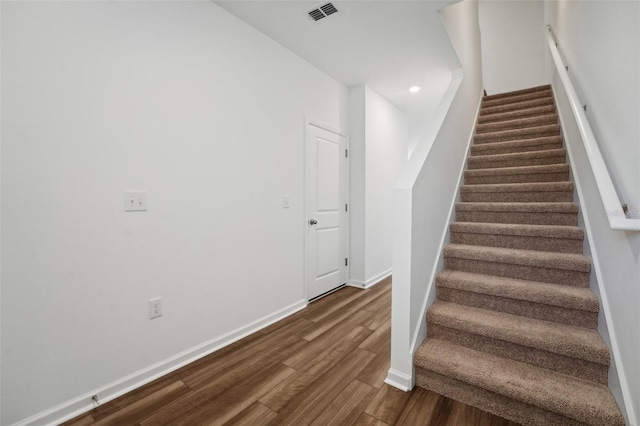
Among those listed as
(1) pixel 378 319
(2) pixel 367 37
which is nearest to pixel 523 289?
(1) pixel 378 319

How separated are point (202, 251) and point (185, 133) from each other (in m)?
0.83

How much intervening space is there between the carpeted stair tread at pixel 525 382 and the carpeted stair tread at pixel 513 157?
2141mm

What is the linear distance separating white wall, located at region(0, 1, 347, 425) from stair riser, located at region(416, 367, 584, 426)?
1.46 metres

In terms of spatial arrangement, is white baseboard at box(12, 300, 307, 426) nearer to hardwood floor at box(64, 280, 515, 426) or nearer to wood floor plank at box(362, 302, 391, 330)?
hardwood floor at box(64, 280, 515, 426)

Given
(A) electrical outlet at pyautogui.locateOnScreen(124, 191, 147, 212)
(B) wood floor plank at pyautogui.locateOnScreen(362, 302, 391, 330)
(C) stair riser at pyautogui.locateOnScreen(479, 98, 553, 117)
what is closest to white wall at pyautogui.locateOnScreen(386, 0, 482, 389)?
(B) wood floor plank at pyautogui.locateOnScreen(362, 302, 391, 330)

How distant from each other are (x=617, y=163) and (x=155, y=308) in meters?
2.76

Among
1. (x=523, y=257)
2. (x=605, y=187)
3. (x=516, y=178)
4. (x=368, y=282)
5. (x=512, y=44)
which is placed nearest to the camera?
(x=605, y=187)

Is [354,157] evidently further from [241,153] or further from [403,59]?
[241,153]

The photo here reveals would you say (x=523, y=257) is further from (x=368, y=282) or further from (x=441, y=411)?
(x=368, y=282)

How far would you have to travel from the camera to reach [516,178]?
2.78 meters

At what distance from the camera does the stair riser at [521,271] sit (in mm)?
1802

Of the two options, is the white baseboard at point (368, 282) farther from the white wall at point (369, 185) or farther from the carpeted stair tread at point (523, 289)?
the carpeted stair tread at point (523, 289)

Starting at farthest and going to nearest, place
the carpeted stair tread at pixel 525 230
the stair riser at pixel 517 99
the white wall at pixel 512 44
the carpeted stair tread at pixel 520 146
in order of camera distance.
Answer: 1. the white wall at pixel 512 44
2. the stair riser at pixel 517 99
3. the carpeted stair tread at pixel 520 146
4. the carpeted stair tread at pixel 525 230

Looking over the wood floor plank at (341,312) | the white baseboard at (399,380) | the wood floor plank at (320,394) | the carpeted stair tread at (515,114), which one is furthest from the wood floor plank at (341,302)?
the carpeted stair tread at (515,114)
